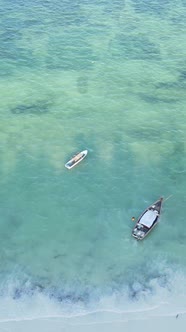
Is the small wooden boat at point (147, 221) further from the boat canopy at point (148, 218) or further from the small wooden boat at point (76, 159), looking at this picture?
the small wooden boat at point (76, 159)

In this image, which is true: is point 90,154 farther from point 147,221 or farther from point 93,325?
point 93,325

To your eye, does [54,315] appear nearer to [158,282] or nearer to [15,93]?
[158,282]

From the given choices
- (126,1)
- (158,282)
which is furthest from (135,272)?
(126,1)

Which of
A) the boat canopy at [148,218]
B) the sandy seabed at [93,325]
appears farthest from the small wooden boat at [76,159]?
the sandy seabed at [93,325]

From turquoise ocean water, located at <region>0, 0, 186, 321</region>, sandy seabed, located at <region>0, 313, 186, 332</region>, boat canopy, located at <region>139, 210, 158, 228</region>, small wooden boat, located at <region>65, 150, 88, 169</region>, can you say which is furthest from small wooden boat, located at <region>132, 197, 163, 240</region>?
small wooden boat, located at <region>65, 150, 88, 169</region>

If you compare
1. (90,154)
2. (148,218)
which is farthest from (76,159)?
(148,218)

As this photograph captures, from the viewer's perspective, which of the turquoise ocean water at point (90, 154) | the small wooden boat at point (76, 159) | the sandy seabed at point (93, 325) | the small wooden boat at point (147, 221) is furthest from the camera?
the small wooden boat at point (76, 159)
